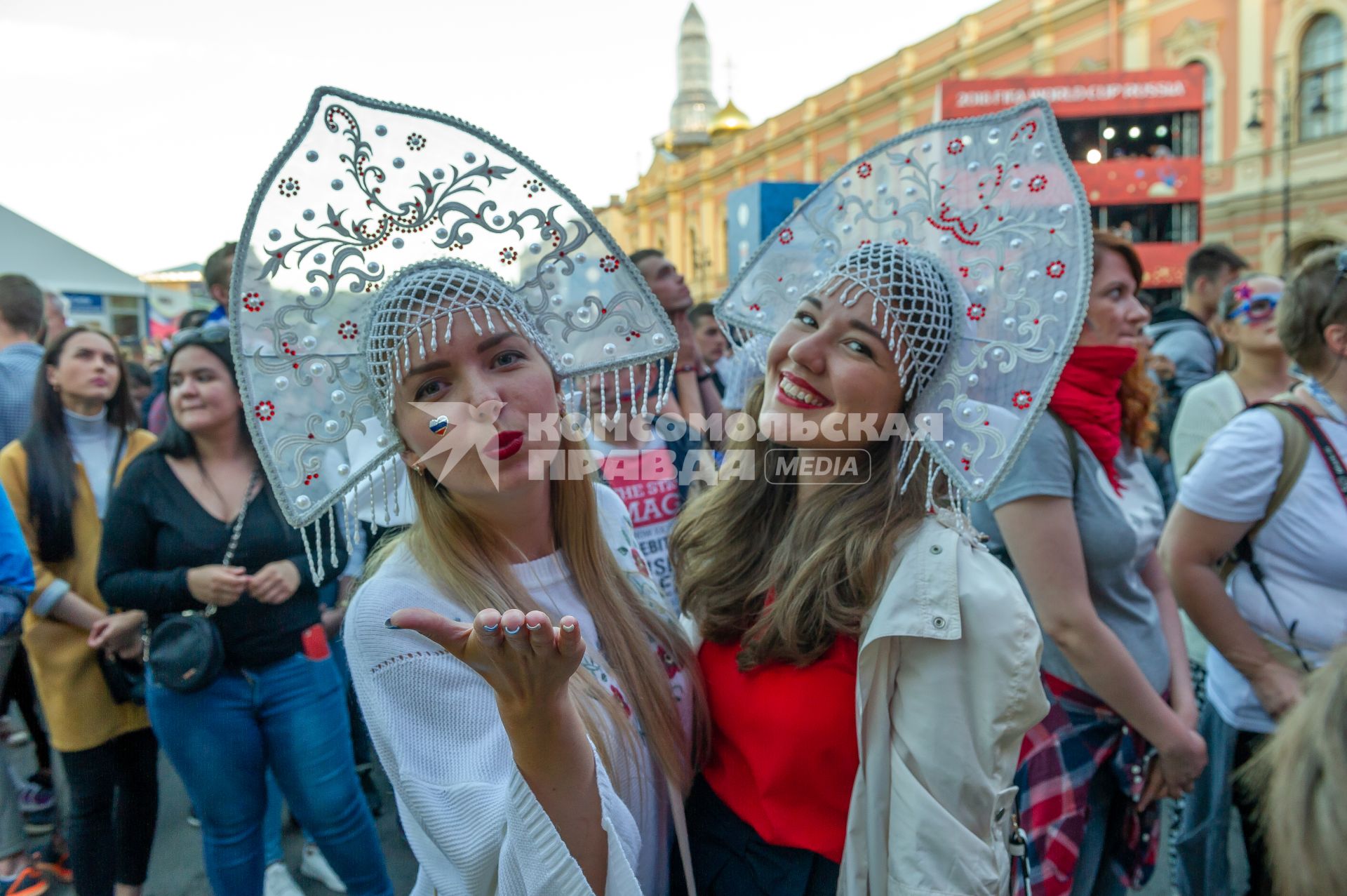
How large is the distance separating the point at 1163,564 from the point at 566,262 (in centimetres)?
195

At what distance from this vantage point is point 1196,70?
15.4 metres

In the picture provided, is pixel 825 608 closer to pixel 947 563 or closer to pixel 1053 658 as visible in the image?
pixel 947 563

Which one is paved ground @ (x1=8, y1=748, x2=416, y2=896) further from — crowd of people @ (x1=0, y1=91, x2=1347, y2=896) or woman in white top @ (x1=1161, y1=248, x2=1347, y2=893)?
woman in white top @ (x1=1161, y1=248, x2=1347, y2=893)

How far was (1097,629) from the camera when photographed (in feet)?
6.18

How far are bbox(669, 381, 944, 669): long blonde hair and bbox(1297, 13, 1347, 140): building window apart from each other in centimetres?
2189

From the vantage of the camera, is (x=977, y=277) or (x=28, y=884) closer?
(x=977, y=277)

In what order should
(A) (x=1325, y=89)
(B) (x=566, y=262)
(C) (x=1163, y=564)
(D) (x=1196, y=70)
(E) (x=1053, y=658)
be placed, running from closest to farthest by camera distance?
(B) (x=566, y=262) < (E) (x=1053, y=658) < (C) (x=1163, y=564) < (D) (x=1196, y=70) < (A) (x=1325, y=89)

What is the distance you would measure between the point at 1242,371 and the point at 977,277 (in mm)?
2493

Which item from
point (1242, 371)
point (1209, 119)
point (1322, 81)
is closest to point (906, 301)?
point (1242, 371)

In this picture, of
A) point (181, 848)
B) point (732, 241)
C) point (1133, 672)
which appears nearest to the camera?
point (1133, 672)

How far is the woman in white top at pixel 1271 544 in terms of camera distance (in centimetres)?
206

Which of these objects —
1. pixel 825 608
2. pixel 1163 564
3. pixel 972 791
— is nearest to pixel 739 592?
pixel 825 608

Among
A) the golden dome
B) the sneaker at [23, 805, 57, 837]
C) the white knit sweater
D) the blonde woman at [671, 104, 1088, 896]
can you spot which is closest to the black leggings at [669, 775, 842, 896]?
the blonde woman at [671, 104, 1088, 896]

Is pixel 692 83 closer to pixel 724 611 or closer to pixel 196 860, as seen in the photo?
pixel 196 860
